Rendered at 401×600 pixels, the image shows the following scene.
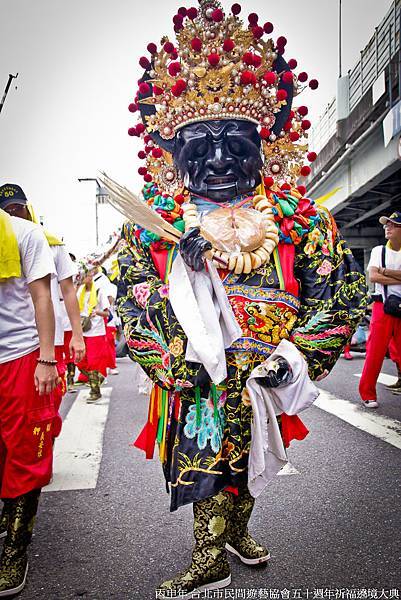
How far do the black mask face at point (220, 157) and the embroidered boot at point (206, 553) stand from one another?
1.38m

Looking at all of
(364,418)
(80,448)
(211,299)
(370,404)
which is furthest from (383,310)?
(211,299)

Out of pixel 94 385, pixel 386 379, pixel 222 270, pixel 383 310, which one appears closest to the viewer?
pixel 222 270

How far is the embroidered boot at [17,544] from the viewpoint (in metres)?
2.44

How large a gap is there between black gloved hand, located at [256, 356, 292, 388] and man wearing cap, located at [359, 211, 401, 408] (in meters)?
3.86

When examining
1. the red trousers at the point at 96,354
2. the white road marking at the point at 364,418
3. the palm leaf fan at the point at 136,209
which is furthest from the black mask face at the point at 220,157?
the red trousers at the point at 96,354

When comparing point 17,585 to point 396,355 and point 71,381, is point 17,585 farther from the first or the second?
point 71,381

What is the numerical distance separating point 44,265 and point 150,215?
64 cm

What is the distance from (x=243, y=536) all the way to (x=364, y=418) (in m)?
3.22

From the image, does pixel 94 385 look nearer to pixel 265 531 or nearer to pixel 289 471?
pixel 289 471

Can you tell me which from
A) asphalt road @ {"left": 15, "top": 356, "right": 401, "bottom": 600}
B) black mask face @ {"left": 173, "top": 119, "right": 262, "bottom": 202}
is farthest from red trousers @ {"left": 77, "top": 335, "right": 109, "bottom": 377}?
black mask face @ {"left": 173, "top": 119, "right": 262, "bottom": 202}

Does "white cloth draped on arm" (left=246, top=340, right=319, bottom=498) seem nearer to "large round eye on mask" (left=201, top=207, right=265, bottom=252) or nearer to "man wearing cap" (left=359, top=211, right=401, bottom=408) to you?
"large round eye on mask" (left=201, top=207, right=265, bottom=252)

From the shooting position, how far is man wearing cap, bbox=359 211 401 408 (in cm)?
592

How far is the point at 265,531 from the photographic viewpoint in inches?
118

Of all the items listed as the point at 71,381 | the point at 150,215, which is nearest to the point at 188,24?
the point at 150,215
